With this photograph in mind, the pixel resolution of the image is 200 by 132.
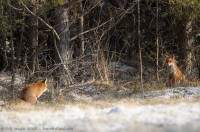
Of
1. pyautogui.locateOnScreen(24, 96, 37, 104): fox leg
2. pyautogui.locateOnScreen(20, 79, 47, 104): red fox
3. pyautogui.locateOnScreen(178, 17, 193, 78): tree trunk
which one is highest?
pyautogui.locateOnScreen(178, 17, 193, 78): tree trunk

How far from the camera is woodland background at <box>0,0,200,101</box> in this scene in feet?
58.5

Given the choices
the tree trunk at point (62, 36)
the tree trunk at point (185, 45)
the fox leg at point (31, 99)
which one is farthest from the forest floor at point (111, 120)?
the tree trunk at point (185, 45)

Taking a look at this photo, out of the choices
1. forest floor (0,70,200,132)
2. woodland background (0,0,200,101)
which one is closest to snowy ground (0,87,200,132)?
forest floor (0,70,200,132)

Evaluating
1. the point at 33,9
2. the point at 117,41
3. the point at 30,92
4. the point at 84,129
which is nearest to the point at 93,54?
the point at 33,9

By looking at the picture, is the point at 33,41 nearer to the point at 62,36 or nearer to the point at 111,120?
the point at 62,36

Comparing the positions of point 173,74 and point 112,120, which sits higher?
point 173,74

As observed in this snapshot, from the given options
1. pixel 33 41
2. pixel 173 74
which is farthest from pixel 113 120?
pixel 33 41

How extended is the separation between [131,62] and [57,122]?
17291 millimetres

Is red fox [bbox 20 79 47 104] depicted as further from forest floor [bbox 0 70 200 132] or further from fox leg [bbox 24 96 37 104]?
forest floor [bbox 0 70 200 132]

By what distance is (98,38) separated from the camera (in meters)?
20.2

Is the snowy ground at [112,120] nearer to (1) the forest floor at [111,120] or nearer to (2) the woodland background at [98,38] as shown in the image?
(1) the forest floor at [111,120]

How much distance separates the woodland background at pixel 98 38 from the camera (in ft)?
58.5

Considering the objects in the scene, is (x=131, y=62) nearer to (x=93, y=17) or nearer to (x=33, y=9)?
(x=93, y=17)

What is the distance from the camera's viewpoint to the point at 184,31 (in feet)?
75.6
